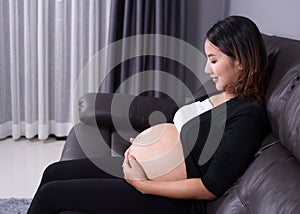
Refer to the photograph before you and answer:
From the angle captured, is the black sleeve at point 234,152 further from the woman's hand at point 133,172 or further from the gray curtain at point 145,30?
the gray curtain at point 145,30

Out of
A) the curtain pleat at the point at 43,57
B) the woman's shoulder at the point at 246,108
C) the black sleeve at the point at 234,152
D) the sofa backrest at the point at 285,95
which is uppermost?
the sofa backrest at the point at 285,95

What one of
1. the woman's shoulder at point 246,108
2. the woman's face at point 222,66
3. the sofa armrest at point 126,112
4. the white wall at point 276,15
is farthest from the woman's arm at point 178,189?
the white wall at point 276,15

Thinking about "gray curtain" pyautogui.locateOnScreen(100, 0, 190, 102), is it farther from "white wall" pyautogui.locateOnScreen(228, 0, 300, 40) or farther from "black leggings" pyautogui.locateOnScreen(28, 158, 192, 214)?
"black leggings" pyautogui.locateOnScreen(28, 158, 192, 214)

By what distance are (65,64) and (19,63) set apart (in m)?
0.33

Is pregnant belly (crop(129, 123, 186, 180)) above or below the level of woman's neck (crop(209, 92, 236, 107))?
below

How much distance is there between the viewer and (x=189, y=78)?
360 cm

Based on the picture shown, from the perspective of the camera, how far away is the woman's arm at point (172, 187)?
1.53 metres

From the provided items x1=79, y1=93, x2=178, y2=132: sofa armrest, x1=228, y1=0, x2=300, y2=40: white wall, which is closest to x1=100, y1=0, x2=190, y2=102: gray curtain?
x1=228, y1=0, x2=300, y2=40: white wall

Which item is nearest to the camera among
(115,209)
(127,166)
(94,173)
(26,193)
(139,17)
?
(115,209)

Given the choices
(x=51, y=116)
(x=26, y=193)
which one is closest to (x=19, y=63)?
(x=51, y=116)

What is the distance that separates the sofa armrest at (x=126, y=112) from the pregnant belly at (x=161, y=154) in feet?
1.65

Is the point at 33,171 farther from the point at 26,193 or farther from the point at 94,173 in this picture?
the point at 94,173

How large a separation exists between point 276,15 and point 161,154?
1077mm

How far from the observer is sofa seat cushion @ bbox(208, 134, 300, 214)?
119 cm
